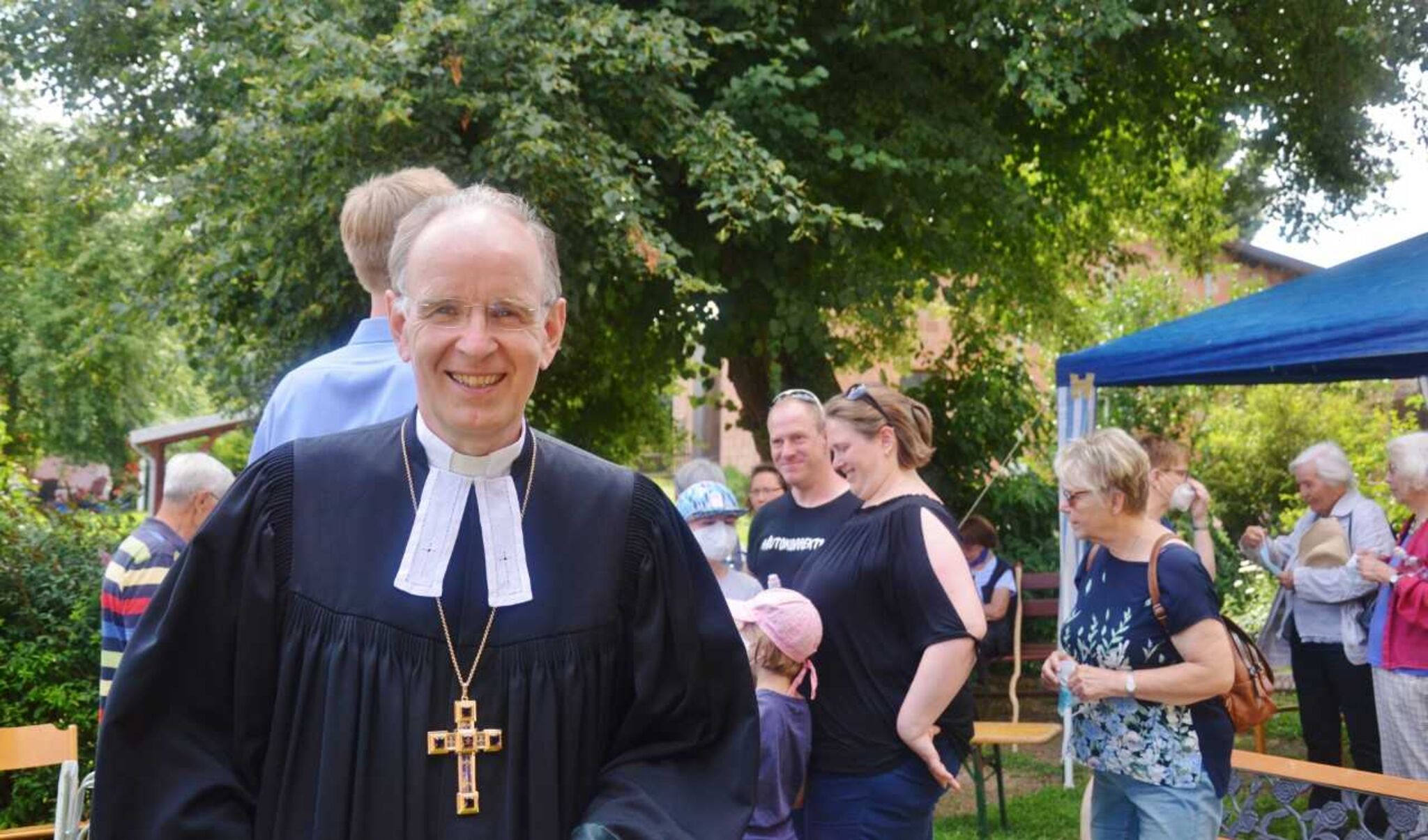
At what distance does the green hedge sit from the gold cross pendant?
620cm

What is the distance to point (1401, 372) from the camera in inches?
352

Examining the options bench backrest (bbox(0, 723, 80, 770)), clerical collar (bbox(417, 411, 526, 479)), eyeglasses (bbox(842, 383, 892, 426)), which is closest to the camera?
clerical collar (bbox(417, 411, 526, 479))

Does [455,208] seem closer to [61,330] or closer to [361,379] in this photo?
[361,379]

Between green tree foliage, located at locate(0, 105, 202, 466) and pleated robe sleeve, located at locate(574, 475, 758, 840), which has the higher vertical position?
green tree foliage, located at locate(0, 105, 202, 466)

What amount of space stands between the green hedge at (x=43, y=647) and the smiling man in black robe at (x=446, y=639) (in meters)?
6.04

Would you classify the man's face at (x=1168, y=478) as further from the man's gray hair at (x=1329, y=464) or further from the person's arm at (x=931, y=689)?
the person's arm at (x=931, y=689)

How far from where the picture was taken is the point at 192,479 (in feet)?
19.7

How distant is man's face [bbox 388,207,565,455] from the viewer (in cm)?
223

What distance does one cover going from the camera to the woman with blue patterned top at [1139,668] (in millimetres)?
4324

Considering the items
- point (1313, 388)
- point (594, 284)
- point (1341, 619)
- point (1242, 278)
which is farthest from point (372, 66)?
point (1242, 278)

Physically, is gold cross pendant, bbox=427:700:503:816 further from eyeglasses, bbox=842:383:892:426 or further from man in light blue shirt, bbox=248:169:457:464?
eyeglasses, bbox=842:383:892:426

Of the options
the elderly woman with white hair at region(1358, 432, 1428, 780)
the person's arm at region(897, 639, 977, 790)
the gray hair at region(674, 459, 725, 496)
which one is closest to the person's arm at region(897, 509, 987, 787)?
the person's arm at region(897, 639, 977, 790)

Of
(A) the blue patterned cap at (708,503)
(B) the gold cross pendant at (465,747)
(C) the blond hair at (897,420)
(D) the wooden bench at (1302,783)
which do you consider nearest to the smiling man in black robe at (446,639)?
(B) the gold cross pendant at (465,747)

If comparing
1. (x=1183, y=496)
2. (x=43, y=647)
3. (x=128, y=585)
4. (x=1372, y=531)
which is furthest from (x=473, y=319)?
(x=1372, y=531)
